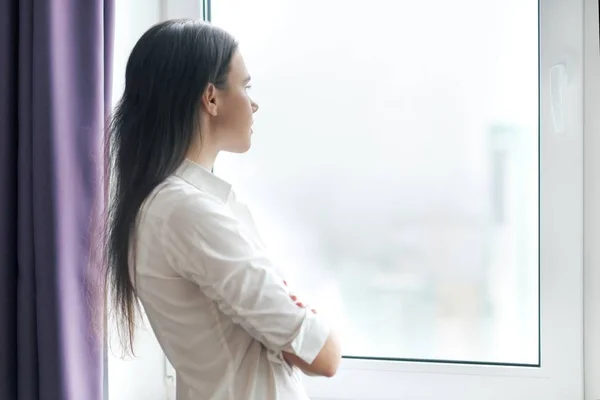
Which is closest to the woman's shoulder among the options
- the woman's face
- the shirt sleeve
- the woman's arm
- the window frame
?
the shirt sleeve

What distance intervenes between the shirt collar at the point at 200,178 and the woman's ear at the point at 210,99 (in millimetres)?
83

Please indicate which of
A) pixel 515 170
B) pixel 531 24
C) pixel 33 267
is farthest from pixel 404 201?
pixel 33 267

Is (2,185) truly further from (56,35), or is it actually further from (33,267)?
(56,35)

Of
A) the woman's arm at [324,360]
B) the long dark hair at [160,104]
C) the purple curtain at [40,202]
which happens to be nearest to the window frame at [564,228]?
the woman's arm at [324,360]

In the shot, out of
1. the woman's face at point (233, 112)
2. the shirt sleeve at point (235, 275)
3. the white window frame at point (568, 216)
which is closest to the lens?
the shirt sleeve at point (235, 275)

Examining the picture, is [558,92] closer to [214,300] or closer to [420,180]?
[420,180]

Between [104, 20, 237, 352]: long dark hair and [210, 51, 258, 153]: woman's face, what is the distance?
0.05 feet

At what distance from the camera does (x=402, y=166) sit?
4.74ft

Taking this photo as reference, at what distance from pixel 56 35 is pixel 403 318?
95 cm

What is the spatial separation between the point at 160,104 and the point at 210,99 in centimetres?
7

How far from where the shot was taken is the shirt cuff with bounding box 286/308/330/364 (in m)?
0.86

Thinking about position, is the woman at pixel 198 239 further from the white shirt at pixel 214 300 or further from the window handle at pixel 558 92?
the window handle at pixel 558 92

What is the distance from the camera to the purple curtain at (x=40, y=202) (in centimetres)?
104

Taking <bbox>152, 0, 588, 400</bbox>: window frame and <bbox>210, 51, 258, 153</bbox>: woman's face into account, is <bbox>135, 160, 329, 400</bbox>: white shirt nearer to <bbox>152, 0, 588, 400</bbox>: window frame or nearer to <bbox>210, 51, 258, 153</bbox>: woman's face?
<bbox>210, 51, 258, 153</bbox>: woman's face
